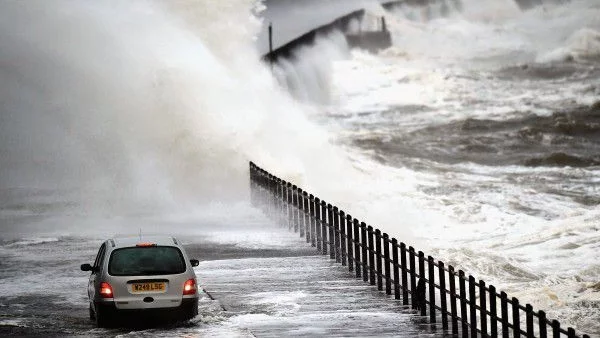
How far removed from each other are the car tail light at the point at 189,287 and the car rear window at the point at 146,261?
0.15 m

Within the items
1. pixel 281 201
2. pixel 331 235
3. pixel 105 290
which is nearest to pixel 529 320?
pixel 105 290

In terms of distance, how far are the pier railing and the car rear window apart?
2653mm

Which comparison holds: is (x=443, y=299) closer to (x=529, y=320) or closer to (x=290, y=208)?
(x=529, y=320)

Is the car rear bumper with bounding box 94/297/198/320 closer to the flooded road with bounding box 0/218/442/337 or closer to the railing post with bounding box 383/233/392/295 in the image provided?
the flooded road with bounding box 0/218/442/337

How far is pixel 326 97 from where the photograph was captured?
324ft

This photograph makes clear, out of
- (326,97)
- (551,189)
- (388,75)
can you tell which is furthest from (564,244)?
(388,75)

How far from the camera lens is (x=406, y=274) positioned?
14.2 metres

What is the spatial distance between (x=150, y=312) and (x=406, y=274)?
309cm

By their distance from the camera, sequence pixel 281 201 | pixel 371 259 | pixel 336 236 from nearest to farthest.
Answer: pixel 371 259 < pixel 336 236 < pixel 281 201

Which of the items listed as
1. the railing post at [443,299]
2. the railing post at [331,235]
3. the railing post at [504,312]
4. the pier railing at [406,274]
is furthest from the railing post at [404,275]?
the railing post at [331,235]

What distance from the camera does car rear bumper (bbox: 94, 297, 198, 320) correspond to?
12859mm

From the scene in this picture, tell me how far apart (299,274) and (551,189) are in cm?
2324

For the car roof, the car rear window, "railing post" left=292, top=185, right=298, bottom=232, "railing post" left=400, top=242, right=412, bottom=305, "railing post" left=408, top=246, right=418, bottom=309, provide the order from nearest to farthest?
the car rear window < the car roof < "railing post" left=408, top=246, right=418, bottom=309 < "railing post" left=400, top=242, right=412, bottom=305 < "railing post" left=292, top=185, right=298, bottom=232

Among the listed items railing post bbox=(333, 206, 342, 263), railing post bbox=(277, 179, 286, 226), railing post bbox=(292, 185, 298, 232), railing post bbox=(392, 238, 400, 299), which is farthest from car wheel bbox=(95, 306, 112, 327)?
railing post bbox=(277, 179, 286, 226)
